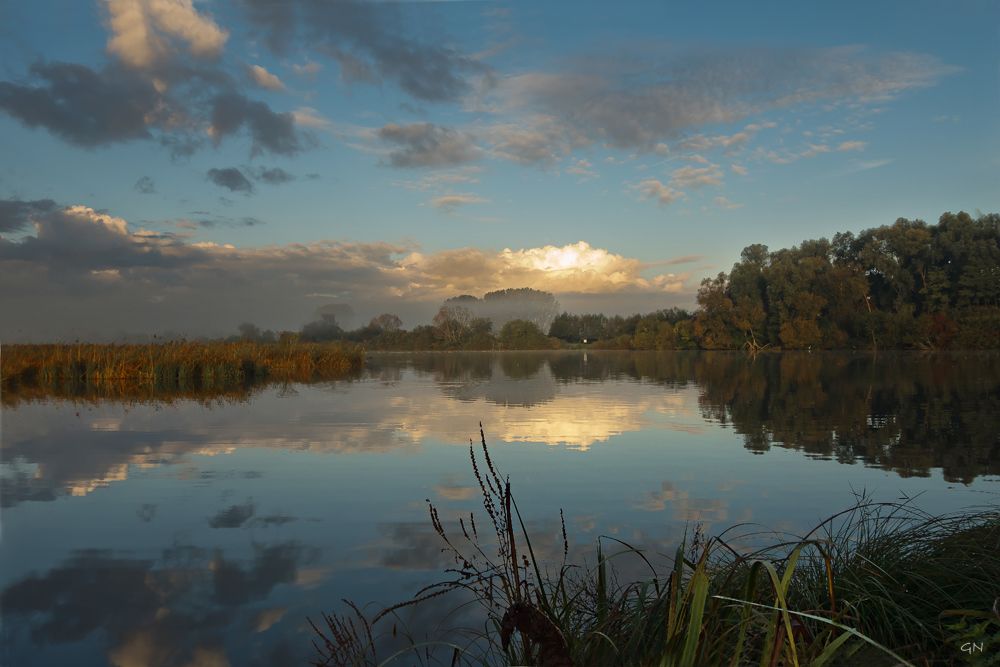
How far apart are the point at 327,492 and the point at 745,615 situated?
4.22 meters

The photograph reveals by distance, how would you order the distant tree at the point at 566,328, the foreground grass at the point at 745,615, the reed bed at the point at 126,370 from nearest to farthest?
the foreground grass at the point at 745,615 → the reed bed at the point at 126,370 → the distant tree at the point at 566,328

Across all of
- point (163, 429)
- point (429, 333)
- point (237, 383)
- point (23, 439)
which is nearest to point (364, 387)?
point (237, 383)

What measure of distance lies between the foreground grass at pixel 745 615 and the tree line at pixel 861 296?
3902 cm

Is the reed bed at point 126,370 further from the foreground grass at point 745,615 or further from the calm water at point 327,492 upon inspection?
the foreground grass at point 745,615

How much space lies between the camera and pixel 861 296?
53719mm

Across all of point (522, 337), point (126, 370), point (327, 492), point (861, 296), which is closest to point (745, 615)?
point (327, 492)

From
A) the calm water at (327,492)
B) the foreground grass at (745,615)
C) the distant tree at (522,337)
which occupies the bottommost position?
the calm water at (327,492)

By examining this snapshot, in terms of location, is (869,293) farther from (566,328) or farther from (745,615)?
(745,615)

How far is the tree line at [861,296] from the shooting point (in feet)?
158

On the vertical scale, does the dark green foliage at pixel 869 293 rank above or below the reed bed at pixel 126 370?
above

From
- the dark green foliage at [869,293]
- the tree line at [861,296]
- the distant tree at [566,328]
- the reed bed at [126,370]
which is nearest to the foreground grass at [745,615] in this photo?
the reed bed at [126,370]

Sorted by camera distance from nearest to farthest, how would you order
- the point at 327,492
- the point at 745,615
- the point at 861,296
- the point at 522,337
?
1. the point at 745,615
2. the point at 327,492
3. the point at 861,296
4. the point at 522,337

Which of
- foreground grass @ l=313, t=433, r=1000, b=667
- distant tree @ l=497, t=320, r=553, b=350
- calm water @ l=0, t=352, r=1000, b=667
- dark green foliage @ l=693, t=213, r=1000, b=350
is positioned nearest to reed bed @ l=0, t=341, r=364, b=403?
calm water @ l=0, t=352, r=1000, b=667

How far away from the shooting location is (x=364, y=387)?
17297 mm
